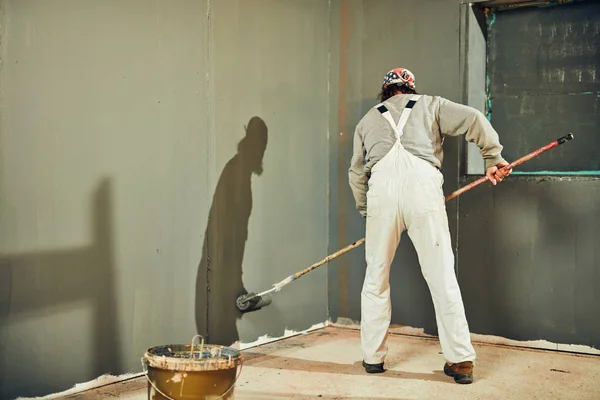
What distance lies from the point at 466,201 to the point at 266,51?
1.56 m

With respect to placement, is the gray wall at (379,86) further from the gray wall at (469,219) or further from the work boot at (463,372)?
the work boot at (463,372)

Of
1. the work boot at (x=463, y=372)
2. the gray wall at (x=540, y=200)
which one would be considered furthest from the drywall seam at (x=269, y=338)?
the work boot at (x=463, y=372)

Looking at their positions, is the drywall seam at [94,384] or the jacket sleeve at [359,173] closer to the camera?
the drywall seam at [94,384]

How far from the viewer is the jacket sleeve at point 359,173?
371 centimetres

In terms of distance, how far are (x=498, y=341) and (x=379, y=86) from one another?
71.4 inches

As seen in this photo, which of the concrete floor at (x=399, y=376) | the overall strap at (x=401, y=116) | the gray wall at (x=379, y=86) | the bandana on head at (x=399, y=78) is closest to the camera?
the concrete floor at (x=399, y=376)

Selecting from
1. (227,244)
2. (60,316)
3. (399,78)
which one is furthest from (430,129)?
(60,316)

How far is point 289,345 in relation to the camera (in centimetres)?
422

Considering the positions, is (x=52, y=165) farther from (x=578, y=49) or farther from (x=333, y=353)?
(x=578, y=49)

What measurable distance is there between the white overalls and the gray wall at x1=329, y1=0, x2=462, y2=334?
1.00m

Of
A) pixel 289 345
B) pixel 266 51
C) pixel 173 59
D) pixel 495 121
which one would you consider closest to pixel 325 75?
pixel 266 51

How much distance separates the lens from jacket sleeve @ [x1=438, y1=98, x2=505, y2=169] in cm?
339

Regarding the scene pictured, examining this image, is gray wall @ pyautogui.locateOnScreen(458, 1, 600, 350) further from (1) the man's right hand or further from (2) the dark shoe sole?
(2) the dark shoe sole

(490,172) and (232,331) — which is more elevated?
(490,172)
